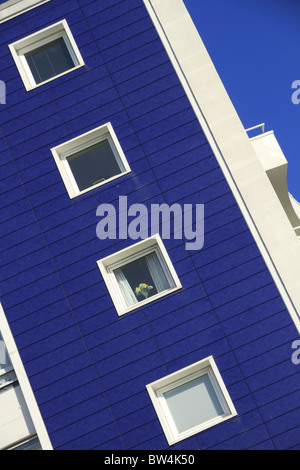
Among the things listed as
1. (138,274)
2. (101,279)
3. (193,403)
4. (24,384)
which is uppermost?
(101,279)

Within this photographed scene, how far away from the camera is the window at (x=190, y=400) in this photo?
1370cm

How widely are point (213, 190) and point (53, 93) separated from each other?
16.8ft

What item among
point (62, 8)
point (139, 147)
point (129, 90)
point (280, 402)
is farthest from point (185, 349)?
point (62, 8)

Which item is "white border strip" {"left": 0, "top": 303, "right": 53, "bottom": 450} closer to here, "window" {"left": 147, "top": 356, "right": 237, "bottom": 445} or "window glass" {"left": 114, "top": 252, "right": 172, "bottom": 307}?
"window" {"left": 147, "top": 356, "right": 237, "bottom": 445}

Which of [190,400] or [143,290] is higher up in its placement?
[143,290]

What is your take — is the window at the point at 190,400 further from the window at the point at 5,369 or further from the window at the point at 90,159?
the window at the point at 90,159

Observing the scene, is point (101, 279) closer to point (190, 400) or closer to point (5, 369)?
point (5, 369)

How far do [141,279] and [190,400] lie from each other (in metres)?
3.03

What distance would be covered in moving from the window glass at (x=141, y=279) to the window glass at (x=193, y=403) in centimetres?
227

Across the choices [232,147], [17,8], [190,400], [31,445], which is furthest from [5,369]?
[17,8]

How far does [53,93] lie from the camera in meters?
16.7

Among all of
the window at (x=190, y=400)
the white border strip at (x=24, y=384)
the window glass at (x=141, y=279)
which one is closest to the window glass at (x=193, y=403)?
the window at (x=190, y=400)

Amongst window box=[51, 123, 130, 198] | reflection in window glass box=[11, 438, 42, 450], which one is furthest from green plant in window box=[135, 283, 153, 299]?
reflection in window glass box=[11, 438, 42, 450]

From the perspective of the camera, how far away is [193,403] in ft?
46.2
